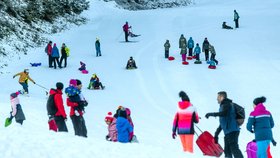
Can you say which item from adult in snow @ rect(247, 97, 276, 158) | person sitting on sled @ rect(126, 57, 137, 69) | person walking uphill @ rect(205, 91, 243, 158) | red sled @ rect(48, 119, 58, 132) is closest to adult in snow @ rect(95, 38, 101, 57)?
person sitting on sled @ rect(126, 57, 137, 69)

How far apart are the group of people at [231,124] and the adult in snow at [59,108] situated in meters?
2.72

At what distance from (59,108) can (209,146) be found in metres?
3.46

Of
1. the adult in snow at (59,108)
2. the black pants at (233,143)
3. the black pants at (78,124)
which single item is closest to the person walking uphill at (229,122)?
the black pants at (233,143)

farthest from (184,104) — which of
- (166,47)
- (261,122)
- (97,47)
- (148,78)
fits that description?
(97,47)

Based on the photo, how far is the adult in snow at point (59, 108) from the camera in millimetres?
10945

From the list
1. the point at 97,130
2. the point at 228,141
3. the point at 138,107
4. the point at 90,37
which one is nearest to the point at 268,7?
the point at 90,37

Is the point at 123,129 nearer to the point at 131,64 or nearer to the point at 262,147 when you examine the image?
the point at 262,147

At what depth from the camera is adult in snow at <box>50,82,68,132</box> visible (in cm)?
1095

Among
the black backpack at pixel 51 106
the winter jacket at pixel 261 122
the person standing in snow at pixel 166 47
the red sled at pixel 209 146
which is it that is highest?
the person standing in snow at pixel 166 47

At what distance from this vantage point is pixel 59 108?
36.1 feet

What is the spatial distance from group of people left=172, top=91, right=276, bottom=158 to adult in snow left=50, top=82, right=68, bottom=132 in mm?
2720

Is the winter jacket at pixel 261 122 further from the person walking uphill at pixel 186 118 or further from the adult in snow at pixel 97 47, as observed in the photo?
the adult in snow at pixel 97 47

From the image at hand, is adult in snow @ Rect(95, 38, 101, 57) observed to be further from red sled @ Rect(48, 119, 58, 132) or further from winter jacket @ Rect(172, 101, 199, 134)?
winter jacket @ Rect(172, 101, 199, 134)

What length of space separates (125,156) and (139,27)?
32528 mm
